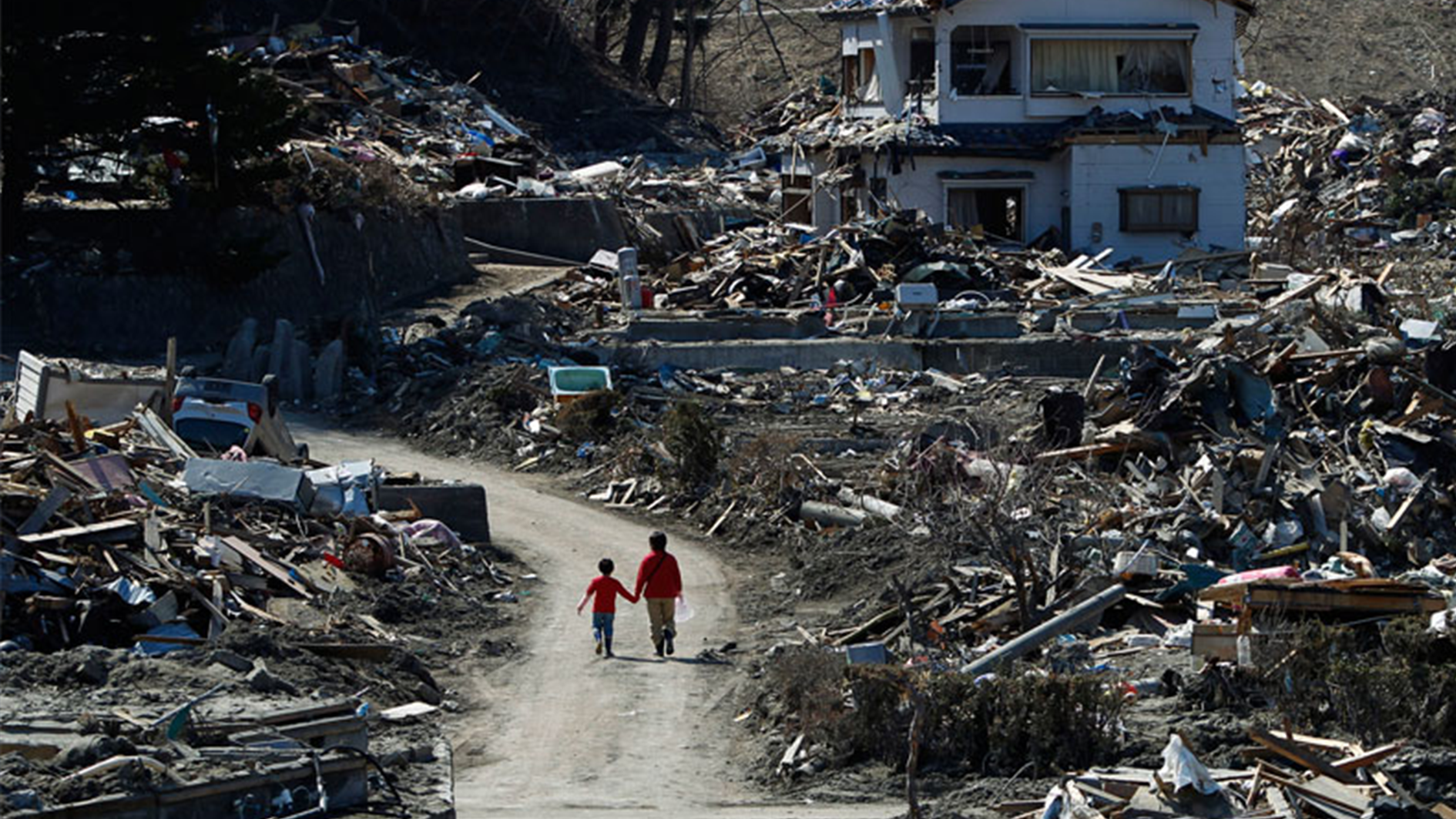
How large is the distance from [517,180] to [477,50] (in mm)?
13314

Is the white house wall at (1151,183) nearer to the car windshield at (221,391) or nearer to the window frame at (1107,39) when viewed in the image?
the window frame at (1107,39)

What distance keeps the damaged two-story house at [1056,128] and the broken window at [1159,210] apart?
21 millimetres

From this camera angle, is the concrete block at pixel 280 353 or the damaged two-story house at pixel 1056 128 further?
the damaged two-story house at pixel 1056 128

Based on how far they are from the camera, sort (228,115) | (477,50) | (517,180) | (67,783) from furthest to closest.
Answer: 1. (477,50)
2. (517,180)
3. (228,115)
4. (67,783)

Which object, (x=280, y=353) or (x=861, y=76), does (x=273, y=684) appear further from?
(x=861, y=76)

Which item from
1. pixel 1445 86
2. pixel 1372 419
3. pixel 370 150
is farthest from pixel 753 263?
pixel 1445 86

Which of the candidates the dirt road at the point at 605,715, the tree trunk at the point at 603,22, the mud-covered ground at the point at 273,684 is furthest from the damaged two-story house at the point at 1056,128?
the mud-covered ground at the point at 273,684

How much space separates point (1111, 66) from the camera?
40469 millimetres

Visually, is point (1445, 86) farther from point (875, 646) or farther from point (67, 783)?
point (67, 783)

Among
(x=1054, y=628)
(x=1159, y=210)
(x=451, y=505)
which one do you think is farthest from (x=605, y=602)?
(x=1159, y=210)

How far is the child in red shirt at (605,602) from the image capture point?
16.0 m

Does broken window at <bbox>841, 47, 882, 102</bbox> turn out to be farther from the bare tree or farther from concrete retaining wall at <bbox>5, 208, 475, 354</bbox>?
the bare tree

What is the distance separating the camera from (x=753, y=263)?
3481 cm

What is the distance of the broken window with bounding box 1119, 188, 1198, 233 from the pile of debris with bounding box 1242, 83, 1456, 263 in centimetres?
174
